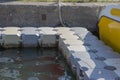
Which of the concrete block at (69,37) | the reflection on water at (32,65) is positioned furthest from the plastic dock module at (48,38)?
the concrete block at (69,37)

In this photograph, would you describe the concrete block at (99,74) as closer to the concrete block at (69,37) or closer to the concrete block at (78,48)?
the concrete block at (78,48)

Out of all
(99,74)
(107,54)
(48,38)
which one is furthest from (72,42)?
(99,74)

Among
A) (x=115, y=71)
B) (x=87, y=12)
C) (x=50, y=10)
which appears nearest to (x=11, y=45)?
(x=50, y=10)

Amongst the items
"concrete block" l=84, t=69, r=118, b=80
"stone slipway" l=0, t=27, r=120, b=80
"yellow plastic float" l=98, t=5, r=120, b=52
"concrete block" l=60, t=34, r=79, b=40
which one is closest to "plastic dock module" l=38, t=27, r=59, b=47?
"stone slipway" l=0, t=27, r=120, b=80

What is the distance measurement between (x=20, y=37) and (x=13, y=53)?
372 millimetres

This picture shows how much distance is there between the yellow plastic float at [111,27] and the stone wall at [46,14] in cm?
116

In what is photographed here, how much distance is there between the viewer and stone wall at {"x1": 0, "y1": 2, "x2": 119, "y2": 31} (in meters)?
7.62

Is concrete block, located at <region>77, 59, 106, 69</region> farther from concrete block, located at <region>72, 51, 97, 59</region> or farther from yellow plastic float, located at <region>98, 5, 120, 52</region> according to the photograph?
yellow plastic float, located at <region>98, 5, 120, 52</region>

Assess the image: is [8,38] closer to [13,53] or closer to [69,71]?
[13,53]

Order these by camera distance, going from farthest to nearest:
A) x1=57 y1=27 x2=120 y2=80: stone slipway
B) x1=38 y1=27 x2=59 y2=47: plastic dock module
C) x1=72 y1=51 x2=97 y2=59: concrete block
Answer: x1=38 y1=27 x2=59 y2=47: plastic dock module
x1=72 y1=51 x2=97 y2=59: concrete block
x1=57 y1=27 x2=120 y2=80: stone slipway

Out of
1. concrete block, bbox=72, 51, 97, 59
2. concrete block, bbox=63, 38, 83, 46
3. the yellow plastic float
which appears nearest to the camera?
concrete block, bbox=72, 51, 97, 59

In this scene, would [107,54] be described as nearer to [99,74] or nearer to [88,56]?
[88,56]

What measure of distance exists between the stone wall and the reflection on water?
99cm

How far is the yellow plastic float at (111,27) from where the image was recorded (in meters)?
5.75
